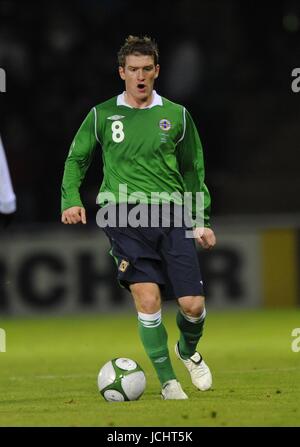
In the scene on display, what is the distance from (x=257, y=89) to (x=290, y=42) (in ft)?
2.80

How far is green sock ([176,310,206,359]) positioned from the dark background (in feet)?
32.9

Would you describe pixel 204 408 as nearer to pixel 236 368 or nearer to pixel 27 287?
pixel 236 368

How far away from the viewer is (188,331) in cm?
827

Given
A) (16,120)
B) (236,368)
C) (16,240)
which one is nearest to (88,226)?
(16,240)

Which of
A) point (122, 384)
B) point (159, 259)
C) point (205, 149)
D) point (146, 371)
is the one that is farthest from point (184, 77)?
point (122, 384)

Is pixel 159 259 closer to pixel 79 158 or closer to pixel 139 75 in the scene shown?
pixel 79 158

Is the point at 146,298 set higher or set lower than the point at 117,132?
lower

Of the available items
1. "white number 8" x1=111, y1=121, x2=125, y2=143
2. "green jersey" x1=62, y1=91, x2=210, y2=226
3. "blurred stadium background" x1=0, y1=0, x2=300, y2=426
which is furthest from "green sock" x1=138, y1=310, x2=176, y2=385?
"blurred stadium background" x1=0, y1=0, x2=300, y2=426

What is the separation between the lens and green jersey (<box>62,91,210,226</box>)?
790cm

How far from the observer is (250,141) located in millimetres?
19203

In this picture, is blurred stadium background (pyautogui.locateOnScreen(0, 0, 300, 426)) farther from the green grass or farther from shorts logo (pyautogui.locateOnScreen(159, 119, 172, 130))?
shorts logo (pyautogui.locateOnScreen(159, 119, 172, 130))

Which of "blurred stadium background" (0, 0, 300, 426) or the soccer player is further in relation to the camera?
"blurred stadium background" (0, 0, 300, 426)

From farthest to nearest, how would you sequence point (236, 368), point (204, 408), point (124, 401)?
point (236, 368), point (124, 401), point (204, 408)

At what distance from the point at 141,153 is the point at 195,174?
0.46m
